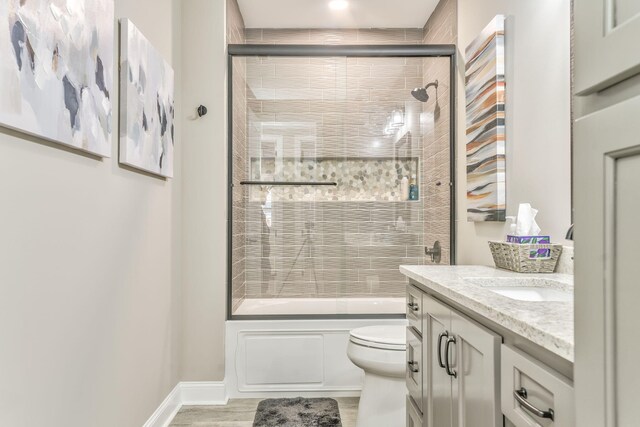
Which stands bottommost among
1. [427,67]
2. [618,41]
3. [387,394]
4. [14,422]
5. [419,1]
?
[387,394]

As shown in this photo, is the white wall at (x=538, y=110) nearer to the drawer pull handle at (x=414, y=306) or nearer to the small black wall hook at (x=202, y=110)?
the drawer pull handle at (x=414, y=306)

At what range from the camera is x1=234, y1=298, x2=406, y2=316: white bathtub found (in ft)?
9.52

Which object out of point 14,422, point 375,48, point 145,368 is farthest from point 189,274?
point 375,48

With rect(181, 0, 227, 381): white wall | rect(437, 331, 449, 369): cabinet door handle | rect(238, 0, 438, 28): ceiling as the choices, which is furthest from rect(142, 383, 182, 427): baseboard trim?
rect(238, 0, 438, 28): ceiling

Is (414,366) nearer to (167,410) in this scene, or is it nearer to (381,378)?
(381,378)

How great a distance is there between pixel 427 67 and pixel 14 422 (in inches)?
114

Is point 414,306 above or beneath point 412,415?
above

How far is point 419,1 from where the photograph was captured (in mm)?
3283

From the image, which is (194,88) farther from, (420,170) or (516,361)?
(516,361)

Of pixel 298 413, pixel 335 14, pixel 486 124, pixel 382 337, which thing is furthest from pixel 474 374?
pixel 335 14

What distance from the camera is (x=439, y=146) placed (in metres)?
3.00

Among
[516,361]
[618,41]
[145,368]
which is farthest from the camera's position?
[145,368]

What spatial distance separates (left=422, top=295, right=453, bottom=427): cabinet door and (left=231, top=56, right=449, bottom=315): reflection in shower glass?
1403 millimetres

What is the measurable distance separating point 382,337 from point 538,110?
1.32 m
